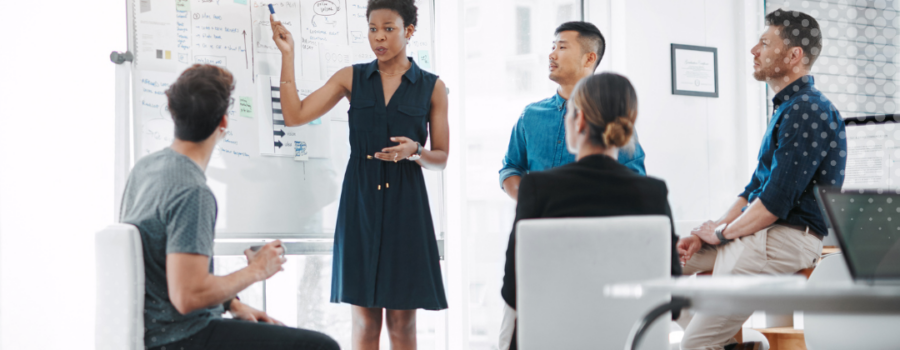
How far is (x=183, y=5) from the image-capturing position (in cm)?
223

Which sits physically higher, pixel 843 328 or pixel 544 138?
pixel 544 138

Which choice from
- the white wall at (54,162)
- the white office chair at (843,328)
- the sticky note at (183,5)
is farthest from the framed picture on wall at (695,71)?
the white wall at (54,162)

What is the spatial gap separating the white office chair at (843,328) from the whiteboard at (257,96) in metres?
1.67

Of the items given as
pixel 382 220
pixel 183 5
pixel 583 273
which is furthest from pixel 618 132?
pixel 183 5

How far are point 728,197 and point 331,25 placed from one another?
2780mm

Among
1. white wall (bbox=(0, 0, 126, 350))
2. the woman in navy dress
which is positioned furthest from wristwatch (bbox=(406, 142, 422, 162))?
white wall (bbox=(0, 0, 126, 350))

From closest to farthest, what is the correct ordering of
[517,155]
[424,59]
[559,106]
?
[559,106] → [517,155] → [424,59]

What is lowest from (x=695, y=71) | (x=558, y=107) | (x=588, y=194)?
(x=588, y=194)

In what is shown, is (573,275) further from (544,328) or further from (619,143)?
(619,143)

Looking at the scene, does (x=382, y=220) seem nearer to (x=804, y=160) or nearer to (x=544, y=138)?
(x=544, y=138)

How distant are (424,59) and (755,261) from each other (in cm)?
150

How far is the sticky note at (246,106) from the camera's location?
2309 mm

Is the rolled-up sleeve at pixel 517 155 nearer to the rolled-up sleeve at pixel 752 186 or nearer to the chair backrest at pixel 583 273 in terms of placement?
the rolled-up sleeve at pixel 752 186

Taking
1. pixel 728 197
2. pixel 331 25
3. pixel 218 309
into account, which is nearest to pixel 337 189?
pixel 331 25
